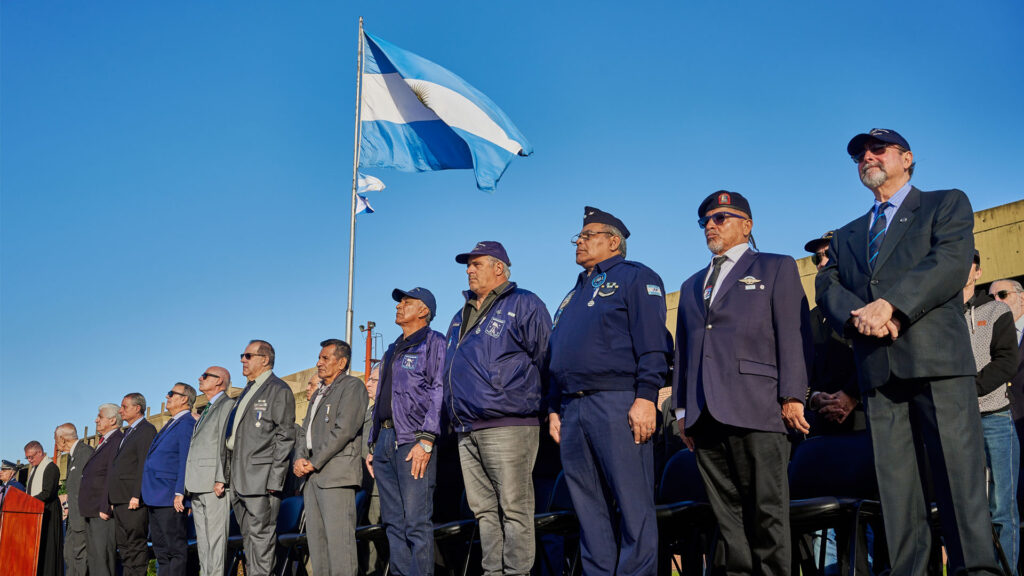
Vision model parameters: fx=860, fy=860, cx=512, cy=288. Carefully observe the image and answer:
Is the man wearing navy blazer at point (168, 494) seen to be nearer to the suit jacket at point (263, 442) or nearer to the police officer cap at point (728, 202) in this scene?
the suit jacket at point (263, 442)

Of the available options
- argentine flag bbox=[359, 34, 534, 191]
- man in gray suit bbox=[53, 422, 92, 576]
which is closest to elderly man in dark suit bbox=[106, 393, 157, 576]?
man in gray suit bbox=[53, 422, 92, 576]

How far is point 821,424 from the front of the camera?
16.1ft

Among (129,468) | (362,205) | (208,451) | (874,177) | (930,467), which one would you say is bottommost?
(930,467)

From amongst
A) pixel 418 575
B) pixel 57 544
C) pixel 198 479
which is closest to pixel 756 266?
pixel 418 575

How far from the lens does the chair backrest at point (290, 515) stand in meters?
7.63

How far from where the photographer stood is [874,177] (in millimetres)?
3773

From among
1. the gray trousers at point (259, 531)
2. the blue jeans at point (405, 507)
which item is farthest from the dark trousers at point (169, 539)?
the blue jeans at point (405, 507)

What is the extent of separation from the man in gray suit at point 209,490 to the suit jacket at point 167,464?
0.94ft

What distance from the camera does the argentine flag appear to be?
30.0ft

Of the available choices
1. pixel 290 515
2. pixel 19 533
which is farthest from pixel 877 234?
pixel 19 533

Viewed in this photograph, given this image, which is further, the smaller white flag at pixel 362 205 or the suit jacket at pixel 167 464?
the smaller white flag at pixel 362 205

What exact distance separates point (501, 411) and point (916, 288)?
2.29 meters

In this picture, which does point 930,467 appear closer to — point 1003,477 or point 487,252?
point 1003,477

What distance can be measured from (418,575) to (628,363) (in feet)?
6.73
